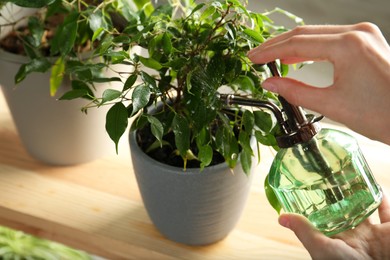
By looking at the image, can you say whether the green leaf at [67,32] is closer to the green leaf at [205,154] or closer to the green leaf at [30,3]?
the green leaf at [30,3]

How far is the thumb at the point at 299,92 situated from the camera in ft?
1.66

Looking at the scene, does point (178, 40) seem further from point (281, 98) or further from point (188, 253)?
point (188, 253)

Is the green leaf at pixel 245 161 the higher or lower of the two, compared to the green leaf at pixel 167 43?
lower

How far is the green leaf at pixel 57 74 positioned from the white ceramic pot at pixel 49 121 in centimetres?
1

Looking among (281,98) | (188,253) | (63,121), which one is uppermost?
(281,98)

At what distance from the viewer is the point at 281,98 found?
1.77 ft

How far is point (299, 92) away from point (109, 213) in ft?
1.16

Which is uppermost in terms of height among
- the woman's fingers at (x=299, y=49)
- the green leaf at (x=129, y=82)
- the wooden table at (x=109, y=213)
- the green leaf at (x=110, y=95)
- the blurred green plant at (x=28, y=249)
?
the woman's fingers at (x=299, y=49)

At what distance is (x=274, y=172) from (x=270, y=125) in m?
0.05

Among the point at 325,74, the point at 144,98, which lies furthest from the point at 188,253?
the point at 325,74

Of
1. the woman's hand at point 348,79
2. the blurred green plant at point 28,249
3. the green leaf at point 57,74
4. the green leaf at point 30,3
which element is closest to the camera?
the woman's hand at point 348,79

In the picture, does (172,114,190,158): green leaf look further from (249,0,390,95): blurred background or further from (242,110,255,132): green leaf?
(249,0,390,95): blurred background

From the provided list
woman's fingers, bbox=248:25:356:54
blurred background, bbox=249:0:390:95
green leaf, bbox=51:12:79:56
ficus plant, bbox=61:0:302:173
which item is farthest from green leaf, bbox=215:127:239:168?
blurred background, bbox=249:0:390:95

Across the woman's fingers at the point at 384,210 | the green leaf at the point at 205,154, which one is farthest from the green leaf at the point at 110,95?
the woman's fingers at the point at 384,210
